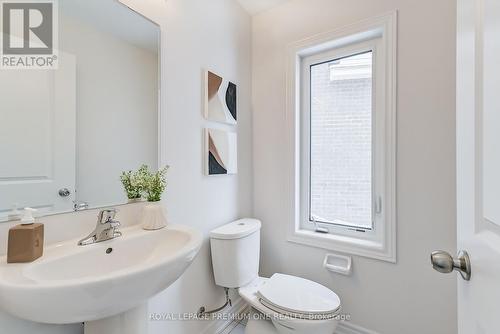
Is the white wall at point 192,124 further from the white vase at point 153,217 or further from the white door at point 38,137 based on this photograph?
the white door at point 38,137

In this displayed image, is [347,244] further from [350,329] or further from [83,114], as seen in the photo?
[83,114]

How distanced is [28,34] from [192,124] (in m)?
0.73

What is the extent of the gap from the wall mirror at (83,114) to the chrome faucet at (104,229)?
9 centimetres

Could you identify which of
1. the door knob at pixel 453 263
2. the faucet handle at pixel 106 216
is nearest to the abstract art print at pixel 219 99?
the faucet handle at pixel 106 216

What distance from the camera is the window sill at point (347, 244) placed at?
4.49 feet

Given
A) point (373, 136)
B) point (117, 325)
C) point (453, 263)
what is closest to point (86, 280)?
point (117, 325)

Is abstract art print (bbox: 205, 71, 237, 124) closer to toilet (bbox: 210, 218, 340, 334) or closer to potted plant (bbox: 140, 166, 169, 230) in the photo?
potted plant (bbox: 140, 166, 169, 230)

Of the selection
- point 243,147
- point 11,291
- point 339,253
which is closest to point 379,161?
point 339,253

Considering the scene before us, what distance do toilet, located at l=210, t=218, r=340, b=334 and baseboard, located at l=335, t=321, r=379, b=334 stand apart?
0.42 m

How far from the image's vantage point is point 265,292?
50.0 inches

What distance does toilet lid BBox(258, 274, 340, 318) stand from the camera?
1128 mm

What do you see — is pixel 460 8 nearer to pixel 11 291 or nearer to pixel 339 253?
pixel 11 291

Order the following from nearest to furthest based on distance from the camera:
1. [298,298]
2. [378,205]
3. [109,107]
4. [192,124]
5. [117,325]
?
[117,325] < [109,107] < [298,298] < [192,124] < [378,205]

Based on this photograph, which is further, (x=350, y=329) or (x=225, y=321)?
(x=225, y=321)
